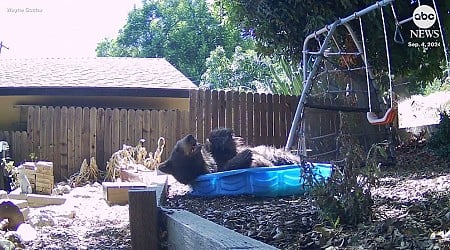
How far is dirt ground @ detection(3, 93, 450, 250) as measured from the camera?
235cm

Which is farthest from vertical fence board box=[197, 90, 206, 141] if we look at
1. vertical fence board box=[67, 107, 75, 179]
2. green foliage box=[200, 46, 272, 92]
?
green foliage box=[200, 46, 272, 92]

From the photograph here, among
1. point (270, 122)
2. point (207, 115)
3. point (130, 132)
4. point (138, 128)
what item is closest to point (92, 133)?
point (130, 132)

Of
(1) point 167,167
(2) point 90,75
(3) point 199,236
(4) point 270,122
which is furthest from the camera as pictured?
(2) point 90,75

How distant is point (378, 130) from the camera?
8594 millimetres

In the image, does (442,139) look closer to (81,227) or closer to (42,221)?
(81,227)

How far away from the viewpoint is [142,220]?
130 inches

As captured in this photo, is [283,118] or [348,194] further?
[283,118]

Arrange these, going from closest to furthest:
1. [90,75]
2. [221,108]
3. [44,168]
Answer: [44,168] < [221,108] < [90,75]

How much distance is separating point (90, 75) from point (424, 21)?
6.91 meters

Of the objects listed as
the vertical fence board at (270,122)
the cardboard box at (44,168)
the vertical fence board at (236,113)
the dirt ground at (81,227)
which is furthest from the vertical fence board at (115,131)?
the dirt ground at (81,227)

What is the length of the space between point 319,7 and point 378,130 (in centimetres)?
226

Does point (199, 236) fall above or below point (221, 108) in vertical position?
below

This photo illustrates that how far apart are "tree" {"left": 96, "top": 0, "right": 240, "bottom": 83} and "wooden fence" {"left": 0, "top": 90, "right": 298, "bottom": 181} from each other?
2264cm

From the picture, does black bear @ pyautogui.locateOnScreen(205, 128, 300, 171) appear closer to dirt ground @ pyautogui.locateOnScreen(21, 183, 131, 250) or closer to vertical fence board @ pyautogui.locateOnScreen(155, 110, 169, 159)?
dirt ground @ pyautogui.locateOnScreen(21, 183, 131, 250)
